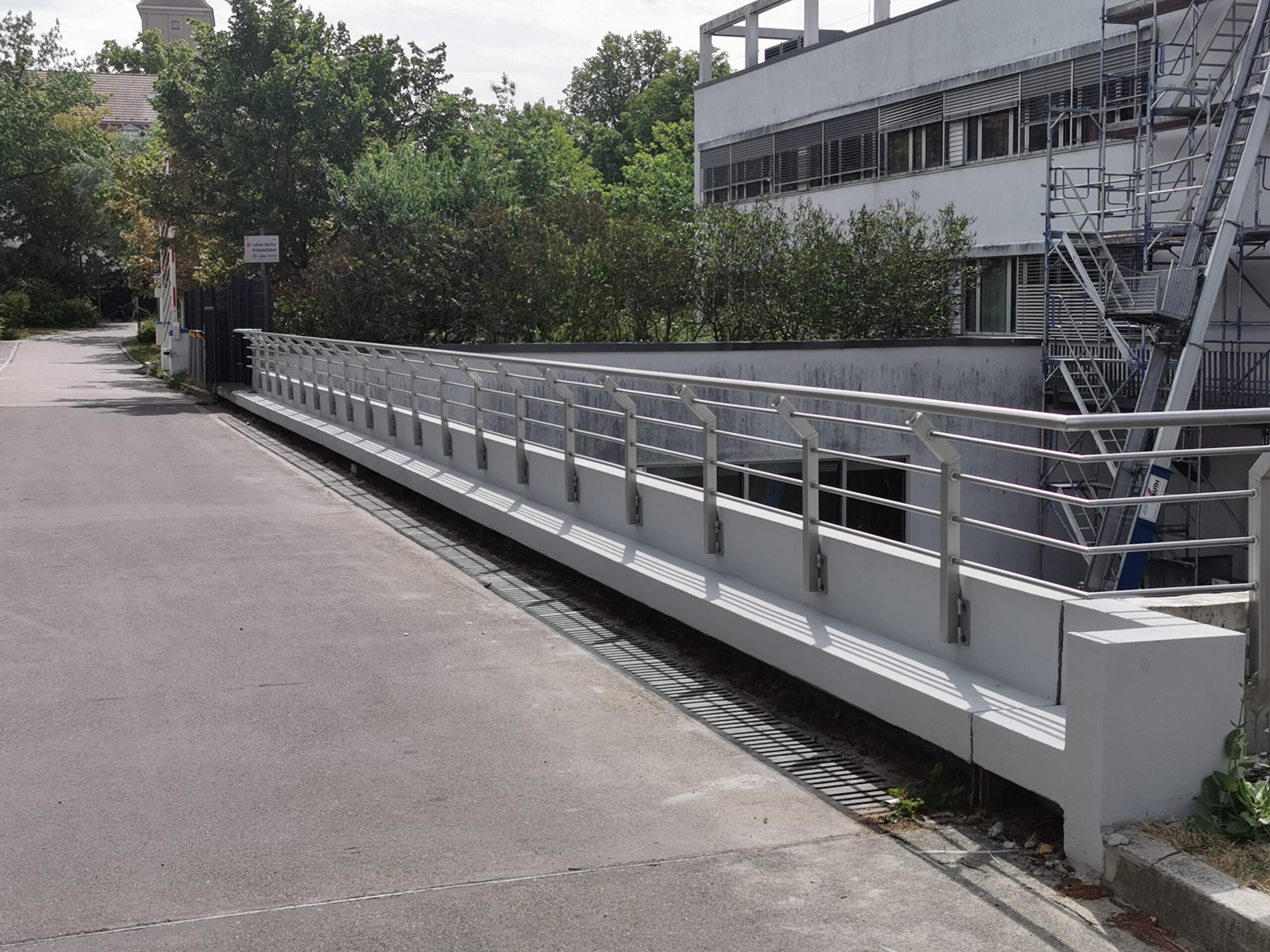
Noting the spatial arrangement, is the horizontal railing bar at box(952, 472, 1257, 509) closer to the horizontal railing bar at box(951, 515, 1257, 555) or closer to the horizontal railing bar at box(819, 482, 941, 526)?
the horizontal railing bar at box(951, 515, 1257, 555)

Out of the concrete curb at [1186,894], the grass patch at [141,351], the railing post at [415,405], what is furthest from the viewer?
the grass patch at [141,351]

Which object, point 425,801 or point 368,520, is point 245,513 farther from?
point 425,801

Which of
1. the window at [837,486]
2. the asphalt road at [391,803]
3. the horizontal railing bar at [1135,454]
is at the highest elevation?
the horizontal railing bar at [1135,454]

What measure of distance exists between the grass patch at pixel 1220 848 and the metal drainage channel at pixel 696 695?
1185 mm

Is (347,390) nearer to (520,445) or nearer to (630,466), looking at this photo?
(520,445)

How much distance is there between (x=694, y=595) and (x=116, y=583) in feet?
14.4

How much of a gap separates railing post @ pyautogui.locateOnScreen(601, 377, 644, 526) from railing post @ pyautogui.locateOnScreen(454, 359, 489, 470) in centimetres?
354

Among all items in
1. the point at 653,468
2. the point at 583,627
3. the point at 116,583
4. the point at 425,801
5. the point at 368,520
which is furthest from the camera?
the point at 653,468

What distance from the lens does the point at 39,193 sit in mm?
78875

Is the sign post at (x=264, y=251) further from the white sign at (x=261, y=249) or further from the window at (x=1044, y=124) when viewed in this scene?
the window at (x=1044, y=124)

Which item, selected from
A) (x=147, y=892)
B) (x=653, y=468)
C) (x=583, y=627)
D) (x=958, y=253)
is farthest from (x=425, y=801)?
(x=958, y=253)

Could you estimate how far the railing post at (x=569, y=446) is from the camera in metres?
10.5

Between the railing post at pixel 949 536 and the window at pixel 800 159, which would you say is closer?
the railing post at pixel 949 536

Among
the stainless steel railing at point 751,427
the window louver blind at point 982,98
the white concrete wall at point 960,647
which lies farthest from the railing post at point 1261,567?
the window louver blind at point 982,98
